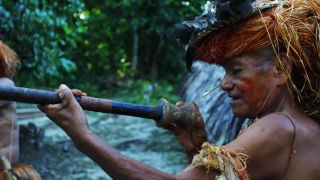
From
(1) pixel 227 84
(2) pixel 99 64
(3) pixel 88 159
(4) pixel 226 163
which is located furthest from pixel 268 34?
(2) pixel 99 64

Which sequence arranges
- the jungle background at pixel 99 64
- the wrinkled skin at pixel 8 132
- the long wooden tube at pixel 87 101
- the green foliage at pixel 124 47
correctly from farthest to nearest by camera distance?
the green foliage at pixel 124 47, the jungle background at pixel 99 64, the wrinkled skin at pixel 8 132, the long wooden tube at pixel 87 101

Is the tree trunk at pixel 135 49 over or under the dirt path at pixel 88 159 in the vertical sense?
over

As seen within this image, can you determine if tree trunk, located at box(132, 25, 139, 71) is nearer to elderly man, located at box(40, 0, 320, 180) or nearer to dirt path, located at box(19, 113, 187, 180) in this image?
dirt path, located at box(19, 113, 187, 180)

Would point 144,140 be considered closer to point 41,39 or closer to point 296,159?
point 41,39

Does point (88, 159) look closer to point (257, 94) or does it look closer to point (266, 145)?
point (257, 94)

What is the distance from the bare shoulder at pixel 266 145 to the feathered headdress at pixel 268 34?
242 mm

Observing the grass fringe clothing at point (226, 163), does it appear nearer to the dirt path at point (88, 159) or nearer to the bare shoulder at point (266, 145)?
the bare shoulder at point (266, 145)

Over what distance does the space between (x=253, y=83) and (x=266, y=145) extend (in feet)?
0.99

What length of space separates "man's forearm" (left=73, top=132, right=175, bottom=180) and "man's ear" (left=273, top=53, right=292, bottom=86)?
622 millimetres

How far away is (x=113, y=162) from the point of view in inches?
80.4

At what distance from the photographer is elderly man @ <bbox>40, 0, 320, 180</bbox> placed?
2.05 meters

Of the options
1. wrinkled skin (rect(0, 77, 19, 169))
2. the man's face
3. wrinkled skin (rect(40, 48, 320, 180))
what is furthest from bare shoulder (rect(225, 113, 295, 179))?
wrinkled skin (rect(0, 77, 19, 169))

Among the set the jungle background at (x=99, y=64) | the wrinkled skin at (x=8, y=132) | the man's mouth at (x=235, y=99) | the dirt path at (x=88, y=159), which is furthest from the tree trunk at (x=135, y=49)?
the man's mouth at (x=235, y=99)

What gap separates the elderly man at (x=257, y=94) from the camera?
2.05 meters
